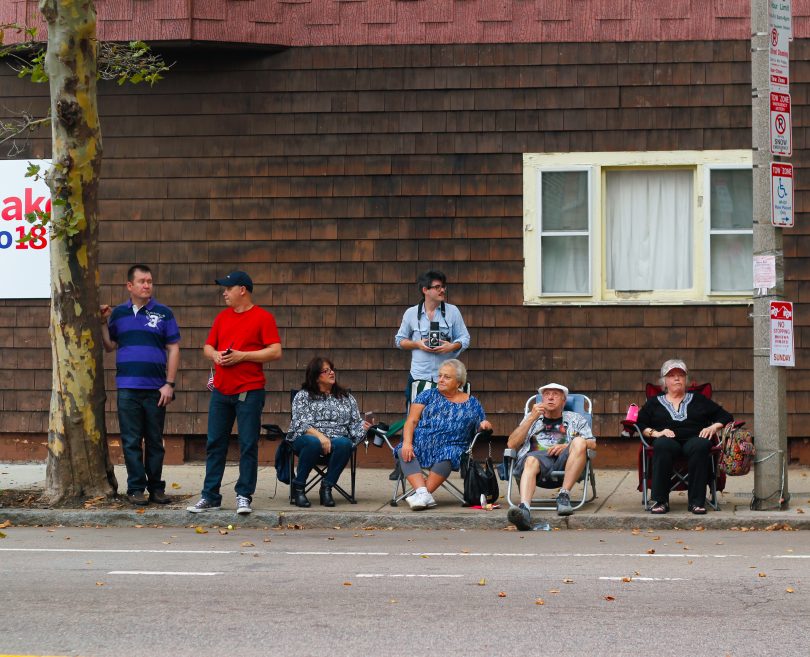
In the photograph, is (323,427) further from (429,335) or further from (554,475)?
(554,475)

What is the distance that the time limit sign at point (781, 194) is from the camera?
11.1 metres

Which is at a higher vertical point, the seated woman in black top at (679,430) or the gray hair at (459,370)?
the gray hair at (459,370)

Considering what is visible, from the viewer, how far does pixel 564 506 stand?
11.0 meters

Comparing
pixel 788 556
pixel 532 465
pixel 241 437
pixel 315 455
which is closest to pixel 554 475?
pixel 532 465

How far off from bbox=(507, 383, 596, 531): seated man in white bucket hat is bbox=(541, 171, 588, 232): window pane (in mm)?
3102

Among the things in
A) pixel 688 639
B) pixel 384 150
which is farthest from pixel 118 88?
pixel 688 639

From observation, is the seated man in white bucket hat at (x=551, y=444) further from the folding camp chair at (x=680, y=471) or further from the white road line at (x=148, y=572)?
the white road line at (x=148, y=572)

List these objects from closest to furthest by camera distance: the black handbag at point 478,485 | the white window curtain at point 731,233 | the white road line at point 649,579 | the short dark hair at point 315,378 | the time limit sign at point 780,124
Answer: the white road line at point 649,579 < the time limit sign at point 780,124 < the black handbag at point 478,485 < the short dark hair at point 315,378 < the white window curtain at point 731,233

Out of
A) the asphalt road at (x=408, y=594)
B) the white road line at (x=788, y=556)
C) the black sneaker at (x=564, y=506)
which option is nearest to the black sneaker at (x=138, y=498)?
the asphalt road at (x=408, y=594)

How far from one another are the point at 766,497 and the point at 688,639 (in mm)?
4945

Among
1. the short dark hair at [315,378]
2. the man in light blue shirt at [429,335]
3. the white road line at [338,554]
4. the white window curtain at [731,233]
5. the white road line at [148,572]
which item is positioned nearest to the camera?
the white road line at [148,572]

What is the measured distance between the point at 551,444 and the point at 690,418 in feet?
3.92

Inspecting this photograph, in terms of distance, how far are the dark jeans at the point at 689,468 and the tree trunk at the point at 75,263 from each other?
15.3ft

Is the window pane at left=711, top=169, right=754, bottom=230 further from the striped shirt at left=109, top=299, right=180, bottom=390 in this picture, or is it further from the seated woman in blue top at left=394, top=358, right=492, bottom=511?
the striped shirt at left=109, top=299, right=180, bottom=390
